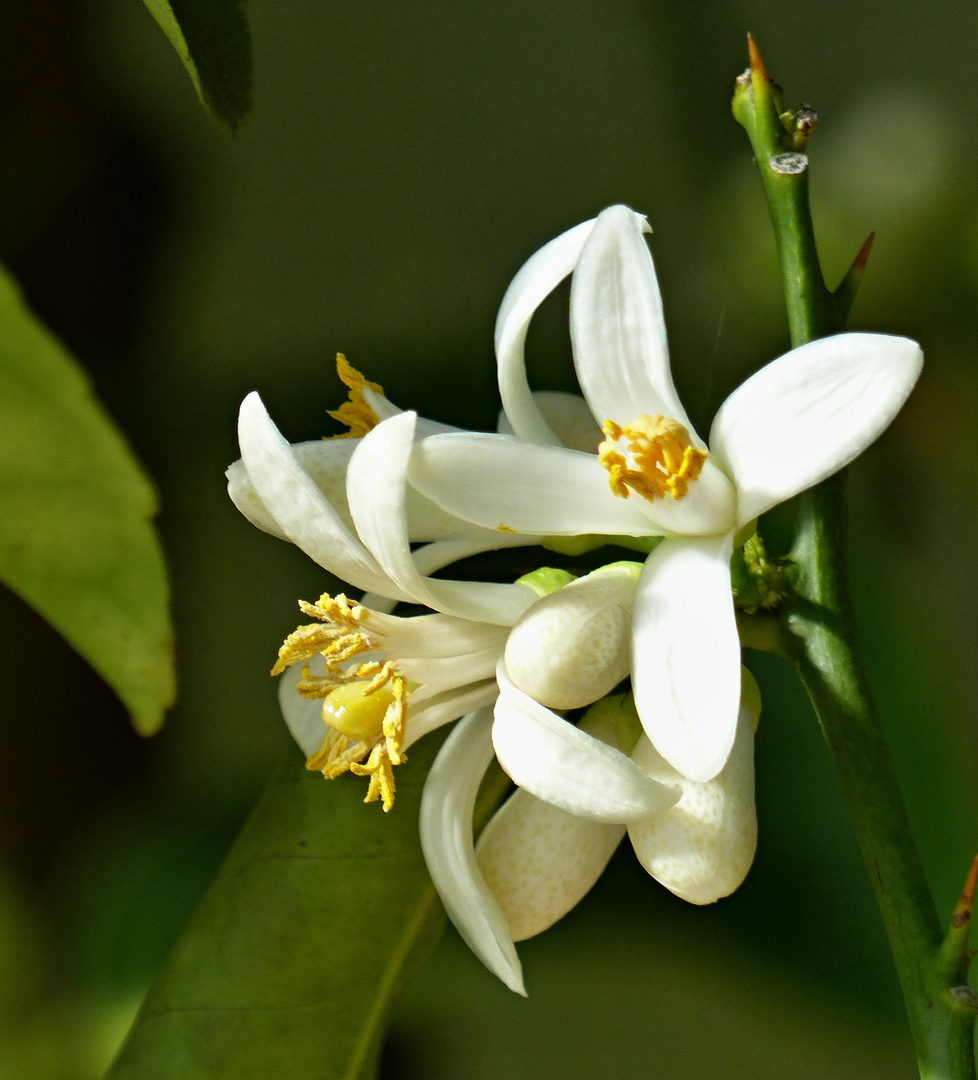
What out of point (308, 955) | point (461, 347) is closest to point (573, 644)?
point (308, 955)

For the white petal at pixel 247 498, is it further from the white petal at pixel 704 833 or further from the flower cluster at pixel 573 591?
the white petal at pixel 704 833

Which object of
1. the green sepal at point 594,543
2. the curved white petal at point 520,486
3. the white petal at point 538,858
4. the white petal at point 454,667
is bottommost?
the white petal at point 538,858

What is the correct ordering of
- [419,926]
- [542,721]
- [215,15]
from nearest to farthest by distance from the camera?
[542,721] → [215,15] → [419,926]

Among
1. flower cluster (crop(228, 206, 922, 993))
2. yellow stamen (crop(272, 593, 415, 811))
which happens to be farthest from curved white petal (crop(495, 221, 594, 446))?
yellow stamen (crop(272, 593, 415, 811))

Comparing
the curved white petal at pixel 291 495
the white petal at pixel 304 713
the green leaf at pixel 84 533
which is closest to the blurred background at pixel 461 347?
the green leaf at pixel 84 533

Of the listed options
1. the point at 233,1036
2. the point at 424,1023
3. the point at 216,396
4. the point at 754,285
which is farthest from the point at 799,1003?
the point at 216,396

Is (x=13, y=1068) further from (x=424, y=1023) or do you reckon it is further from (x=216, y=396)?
(x=216, y=396)

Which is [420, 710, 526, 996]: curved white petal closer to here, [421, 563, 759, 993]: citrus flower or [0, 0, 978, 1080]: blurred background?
[421, 563, 759, 993]: citrus flower
